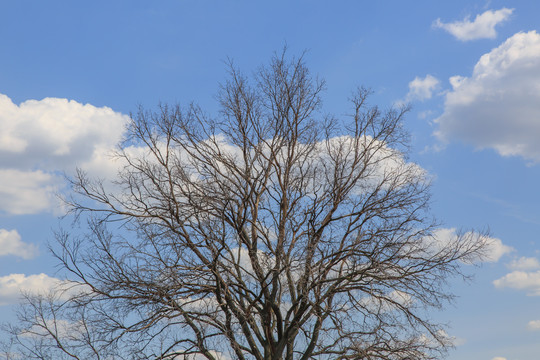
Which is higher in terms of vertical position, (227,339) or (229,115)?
(229,115)

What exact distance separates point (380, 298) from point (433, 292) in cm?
129

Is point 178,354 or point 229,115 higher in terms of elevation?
point 229,115

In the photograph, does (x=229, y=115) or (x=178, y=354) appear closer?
(x=178, y=354)

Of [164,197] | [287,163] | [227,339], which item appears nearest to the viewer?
[227,339]

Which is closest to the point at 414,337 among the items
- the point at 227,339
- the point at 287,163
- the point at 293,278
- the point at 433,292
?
the point at 433,292

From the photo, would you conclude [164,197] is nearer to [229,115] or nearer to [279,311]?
[229,115]

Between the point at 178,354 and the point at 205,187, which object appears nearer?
the point at 178,354

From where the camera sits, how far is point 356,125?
16109mm

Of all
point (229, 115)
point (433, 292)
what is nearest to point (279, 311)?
point (433, 292)

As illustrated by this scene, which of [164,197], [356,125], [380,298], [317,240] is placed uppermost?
[356,125]

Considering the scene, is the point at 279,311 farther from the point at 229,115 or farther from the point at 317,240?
the point at 229,115

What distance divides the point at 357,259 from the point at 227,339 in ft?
11.9

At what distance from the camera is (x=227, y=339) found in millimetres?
13242

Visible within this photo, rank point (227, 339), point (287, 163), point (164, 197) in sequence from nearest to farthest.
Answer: point (227, 339)
point (164, 197)
point (287, 163)
